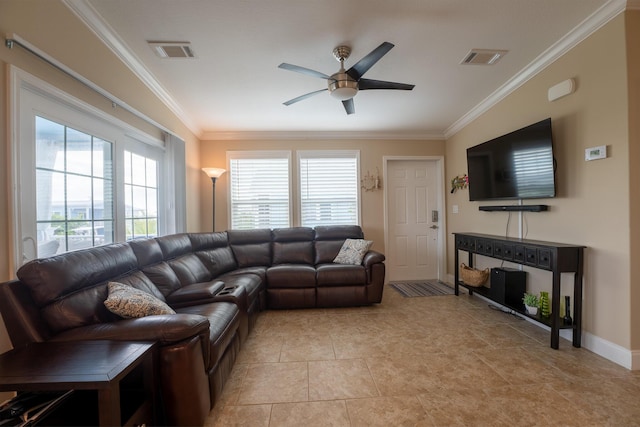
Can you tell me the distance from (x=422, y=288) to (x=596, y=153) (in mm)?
2674

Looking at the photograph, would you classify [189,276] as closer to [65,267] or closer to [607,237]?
[65,267]

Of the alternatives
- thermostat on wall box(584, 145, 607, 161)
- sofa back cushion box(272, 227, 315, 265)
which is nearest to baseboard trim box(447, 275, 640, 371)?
thermostat on wall box(584, 145, 607, 161)

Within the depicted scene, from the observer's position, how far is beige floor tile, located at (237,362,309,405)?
169 centimetres

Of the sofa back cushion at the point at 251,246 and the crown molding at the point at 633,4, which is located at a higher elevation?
the crown molding at the point at 633,4

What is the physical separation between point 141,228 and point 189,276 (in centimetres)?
88

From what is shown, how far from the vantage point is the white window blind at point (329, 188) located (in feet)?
14.7

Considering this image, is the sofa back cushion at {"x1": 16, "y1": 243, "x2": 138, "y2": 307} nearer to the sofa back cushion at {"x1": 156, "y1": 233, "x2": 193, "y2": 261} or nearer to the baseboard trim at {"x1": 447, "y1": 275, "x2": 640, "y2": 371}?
the sofa back cushion at {"x1": 156, "y1": 233, "x2": 193, "y2": 261}

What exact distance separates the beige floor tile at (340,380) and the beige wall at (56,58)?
5.74 ft

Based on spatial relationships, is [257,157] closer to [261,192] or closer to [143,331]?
[261,192]

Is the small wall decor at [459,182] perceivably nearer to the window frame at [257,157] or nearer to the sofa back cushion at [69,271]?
the window frame at [257,157]

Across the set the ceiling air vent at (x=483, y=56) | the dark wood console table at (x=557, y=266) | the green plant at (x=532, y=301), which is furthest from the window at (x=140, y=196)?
the green plant at (x=532, y=301)

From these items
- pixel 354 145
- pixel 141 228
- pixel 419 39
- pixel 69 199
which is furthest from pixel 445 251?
pixel 69 199

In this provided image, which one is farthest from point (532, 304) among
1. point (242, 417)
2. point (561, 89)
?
point (242, 417)

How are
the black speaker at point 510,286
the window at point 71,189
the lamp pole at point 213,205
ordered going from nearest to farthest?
the window at point 71,189 < the black speaker at point 510,286 < the lamp pole at point 213,205
